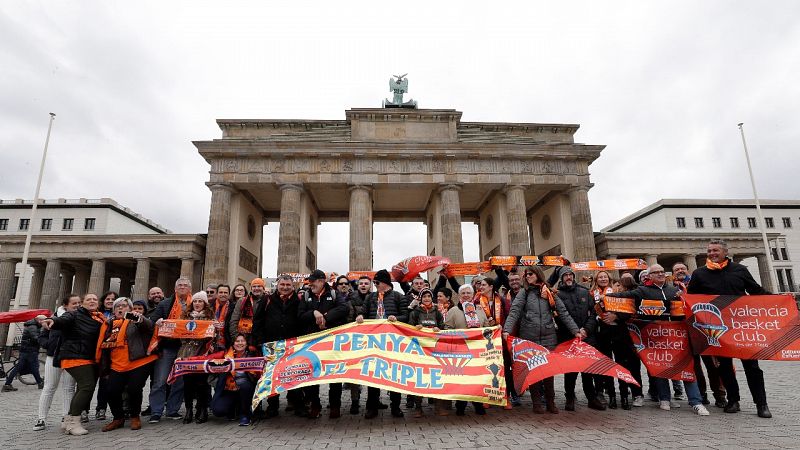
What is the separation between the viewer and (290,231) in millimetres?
28000

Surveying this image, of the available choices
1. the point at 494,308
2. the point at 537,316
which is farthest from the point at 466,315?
the point at 537,316

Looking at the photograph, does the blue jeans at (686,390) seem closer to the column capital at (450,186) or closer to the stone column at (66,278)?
the column capital at (450,186)

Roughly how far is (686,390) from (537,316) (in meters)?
2.67

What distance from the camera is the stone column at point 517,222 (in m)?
28.3

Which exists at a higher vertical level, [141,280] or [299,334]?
[141,280]

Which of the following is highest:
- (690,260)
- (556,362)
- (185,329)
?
(690,260)

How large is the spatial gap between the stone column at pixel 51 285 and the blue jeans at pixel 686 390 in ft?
122

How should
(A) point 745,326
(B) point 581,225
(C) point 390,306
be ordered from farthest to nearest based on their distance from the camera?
(B) point 581,225 < (C) point 390,306 < (A) point 745,326

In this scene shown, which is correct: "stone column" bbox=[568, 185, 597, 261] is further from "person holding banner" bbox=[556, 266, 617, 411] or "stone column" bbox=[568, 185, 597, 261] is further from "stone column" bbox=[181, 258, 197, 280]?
"stone column" bbox=[181, 258, 197, 280]

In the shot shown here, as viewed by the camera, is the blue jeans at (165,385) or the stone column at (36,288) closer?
the blue jeans at (165,385)

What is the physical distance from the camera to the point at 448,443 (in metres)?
4.95

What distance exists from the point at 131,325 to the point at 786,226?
67.8 m

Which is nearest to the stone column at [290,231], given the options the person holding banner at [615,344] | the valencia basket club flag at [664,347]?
the person holding banner at [615,344]

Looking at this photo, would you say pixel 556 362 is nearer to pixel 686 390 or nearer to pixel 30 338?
pixel 686 390
